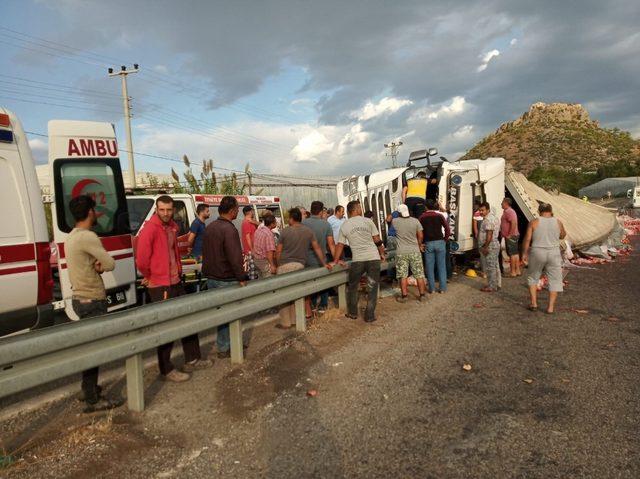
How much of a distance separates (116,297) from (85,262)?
6.99ft

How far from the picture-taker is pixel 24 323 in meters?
4.73

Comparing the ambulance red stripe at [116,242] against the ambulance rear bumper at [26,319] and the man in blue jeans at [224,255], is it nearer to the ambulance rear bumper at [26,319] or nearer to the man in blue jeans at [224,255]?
the ambulance rear bumper at [26,319]

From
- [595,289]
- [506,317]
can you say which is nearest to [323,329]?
[506,317]

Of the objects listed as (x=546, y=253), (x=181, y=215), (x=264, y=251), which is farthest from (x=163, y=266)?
(x=546, y=253)

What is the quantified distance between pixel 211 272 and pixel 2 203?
217 centimetres

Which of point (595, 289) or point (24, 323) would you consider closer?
point (24, 323)

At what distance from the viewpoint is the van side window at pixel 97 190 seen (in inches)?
232

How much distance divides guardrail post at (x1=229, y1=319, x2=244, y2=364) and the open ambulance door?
1.95m

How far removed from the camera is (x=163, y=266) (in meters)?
5.01

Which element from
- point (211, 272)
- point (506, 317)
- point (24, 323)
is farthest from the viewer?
point (506, 317)

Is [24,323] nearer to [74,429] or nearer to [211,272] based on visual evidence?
[74,429]

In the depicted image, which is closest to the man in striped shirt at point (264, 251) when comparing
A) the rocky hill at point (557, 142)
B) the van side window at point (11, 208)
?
the van side window at point (11, 208)

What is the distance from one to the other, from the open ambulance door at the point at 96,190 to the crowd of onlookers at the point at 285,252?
116cm

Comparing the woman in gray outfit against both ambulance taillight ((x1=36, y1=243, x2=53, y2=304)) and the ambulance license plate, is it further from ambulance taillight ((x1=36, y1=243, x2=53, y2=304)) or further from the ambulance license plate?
ambulance taillight ((x1=36, y1=243, x2=53, y2=304))
